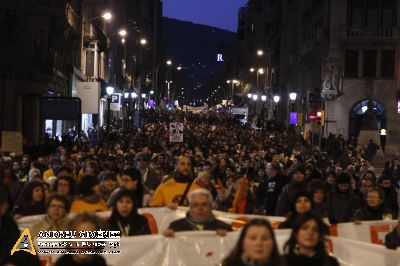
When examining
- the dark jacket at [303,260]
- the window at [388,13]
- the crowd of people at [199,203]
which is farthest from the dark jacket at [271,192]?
the window at [388,13]

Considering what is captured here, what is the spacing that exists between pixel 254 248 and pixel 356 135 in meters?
45.9

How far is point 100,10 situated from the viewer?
5569 centimetres

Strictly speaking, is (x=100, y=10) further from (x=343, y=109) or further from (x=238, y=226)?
(x=238, y=226)

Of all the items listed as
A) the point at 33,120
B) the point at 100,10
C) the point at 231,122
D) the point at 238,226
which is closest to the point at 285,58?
the point at 231,122

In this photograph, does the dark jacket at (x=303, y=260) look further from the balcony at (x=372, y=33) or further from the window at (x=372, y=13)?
the window at (x=372, y=13)

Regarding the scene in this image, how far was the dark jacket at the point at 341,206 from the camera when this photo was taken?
34.1 ft

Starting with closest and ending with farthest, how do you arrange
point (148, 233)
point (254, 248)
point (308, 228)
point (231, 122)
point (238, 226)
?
1. point (254, 248)
2. point (308, 228)
3. point (148, 233)
4. point (238, 226)
5. point (231, 122)

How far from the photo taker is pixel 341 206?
1077 cm

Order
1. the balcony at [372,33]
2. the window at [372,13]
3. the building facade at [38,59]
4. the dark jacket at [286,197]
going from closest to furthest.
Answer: the dark jacket at [286,197] < the building facade at [38,59] < the balcony at [372,33] < the window at [372,13]

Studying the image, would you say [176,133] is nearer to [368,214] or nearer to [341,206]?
[341,206]

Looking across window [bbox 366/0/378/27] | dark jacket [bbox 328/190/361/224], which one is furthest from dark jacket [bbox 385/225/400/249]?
window [bbox 366/0/378/27]

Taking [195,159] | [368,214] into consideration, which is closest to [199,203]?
[368,214]

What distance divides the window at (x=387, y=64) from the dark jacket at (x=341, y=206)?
4084cm

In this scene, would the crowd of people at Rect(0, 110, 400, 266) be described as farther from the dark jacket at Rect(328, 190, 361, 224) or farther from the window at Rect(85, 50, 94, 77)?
the window at Rect(85, 50, 94, 77)
